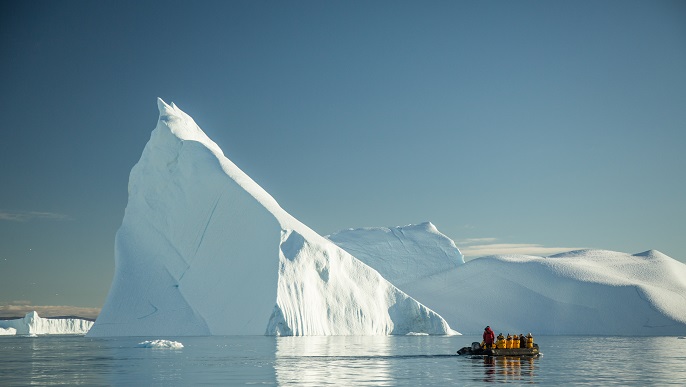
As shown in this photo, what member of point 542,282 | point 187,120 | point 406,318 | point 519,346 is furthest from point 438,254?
point 519,346

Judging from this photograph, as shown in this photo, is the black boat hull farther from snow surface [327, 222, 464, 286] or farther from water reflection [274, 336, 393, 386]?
snow surface [327, 222, 464, 286]

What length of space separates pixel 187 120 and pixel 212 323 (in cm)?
1856

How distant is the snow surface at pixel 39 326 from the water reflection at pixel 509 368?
69406mm

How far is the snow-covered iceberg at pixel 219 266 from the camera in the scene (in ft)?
156

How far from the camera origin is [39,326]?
9238 centimetres

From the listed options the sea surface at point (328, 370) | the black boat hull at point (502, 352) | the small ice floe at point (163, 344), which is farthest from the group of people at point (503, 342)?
the small ice floe at point (163, 344)

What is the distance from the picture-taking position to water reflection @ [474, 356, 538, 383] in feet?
59.6

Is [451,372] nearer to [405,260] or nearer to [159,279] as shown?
[159,279]

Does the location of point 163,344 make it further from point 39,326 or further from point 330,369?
point 39,326

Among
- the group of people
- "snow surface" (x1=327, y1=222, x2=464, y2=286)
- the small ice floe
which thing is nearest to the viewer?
the group of people

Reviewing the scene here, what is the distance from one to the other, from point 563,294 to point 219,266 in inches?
1598

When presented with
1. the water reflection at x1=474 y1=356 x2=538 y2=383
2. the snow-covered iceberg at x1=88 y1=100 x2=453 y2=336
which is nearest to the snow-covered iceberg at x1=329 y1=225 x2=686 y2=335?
the snow-covered iceberg at x1=88 y1=100 x2=453 y2=336

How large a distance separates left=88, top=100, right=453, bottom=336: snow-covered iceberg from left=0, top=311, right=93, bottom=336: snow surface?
127 feet

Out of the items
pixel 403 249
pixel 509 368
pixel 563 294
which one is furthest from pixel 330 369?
pixel 403 249
